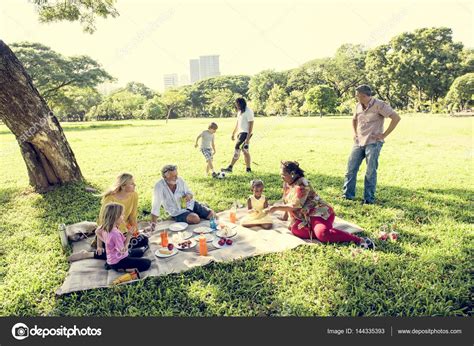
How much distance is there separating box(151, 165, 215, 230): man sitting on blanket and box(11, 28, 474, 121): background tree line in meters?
24.6

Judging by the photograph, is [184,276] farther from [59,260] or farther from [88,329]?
[59,260]

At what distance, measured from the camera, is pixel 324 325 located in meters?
2.36

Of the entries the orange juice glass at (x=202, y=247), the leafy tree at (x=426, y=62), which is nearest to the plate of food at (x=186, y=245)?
the orange juice glass at (x=202, y=247)

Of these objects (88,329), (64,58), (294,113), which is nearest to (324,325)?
(88,329)

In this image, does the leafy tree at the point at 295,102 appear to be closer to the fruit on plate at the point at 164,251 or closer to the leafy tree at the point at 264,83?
the leafy tree at the point at 264,83

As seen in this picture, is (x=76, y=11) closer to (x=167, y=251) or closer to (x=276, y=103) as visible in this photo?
(x=167, y=251)

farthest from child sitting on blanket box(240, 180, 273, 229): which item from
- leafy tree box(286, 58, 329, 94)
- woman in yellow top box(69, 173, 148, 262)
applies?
leafy tree box(286, 58, 329, 94)

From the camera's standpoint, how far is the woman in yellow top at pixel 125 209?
3585 mm

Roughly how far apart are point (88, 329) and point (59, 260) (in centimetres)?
168

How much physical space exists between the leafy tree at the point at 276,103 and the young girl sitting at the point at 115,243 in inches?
1509

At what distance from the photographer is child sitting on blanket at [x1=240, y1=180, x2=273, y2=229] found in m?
4.31

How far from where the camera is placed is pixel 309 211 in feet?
12.8

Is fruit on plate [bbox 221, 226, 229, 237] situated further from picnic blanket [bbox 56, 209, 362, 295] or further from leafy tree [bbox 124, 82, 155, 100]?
leafy tree [bbox 124, 82, 155, 100]

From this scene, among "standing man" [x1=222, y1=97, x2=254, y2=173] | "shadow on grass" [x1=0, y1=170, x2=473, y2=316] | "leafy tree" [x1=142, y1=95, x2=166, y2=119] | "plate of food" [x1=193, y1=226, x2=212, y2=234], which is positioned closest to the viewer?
"shadow on grass" [x1=0, y1=170, x2=473, y2=316]
